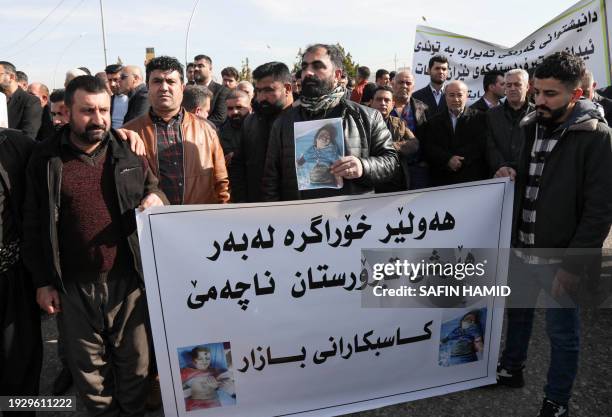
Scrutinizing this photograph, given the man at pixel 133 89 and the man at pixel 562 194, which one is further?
the man at pixel 133 89

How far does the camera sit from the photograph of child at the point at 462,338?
10.1 feet

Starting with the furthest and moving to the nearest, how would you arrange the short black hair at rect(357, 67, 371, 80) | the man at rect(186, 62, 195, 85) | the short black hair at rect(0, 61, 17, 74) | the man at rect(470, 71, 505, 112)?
the short black hair at rect(357, 67, 371, 80) < the man at rect(186, 62, 195, 85) < the short black hair at rect(0, 61, 17, 74) < the man at rect(470, 71, 505, 112)

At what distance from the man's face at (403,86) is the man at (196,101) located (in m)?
1.94

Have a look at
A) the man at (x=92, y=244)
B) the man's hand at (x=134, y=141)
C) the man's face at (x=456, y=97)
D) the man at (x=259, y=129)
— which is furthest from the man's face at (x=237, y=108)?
the man's face at (x=456, y=97)

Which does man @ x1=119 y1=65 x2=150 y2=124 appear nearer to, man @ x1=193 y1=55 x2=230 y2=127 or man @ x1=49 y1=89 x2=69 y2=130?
man @ x1=193 y1=55 x2=230 y2=127

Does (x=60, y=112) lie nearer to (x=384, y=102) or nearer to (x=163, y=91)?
(x=163, y=91)

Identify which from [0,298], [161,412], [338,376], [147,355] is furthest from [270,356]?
[0,298]

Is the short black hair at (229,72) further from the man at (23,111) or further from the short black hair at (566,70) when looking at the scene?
the short black hair at (566,70)

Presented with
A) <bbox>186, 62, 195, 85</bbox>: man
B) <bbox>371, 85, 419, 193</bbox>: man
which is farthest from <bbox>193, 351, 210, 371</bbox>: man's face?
<bbox>186, 62, 195, 85</bbox>: man

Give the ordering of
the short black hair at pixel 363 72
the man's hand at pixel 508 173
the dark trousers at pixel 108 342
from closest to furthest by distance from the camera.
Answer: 1. the dark trousers at pixel 108 342
2. the man's hand at pixel 508 173
3. the short black hair at pixel 363 72

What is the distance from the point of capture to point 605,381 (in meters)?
3.22

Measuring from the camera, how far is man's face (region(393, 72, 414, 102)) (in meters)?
5.06

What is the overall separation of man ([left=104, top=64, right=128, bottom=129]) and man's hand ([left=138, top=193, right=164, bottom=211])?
12.1ft

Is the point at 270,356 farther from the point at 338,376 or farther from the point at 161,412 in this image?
the point at 161,412
